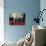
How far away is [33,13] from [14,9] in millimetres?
797

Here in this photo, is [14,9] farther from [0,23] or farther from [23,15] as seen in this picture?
[0,23]

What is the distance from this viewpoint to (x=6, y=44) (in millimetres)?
3842

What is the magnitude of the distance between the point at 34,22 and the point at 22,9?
0.73 meters

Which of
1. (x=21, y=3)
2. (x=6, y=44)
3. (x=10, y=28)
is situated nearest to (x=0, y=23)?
(x=10, y=28)

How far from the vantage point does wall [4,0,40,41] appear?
548 cm

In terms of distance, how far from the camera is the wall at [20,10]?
5.48m

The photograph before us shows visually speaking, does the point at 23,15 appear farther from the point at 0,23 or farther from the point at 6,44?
the point at 6,44

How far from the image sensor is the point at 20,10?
18.1 feet

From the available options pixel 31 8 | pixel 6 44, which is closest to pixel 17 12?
pixel 31 8

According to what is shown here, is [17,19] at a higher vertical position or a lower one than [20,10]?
lower

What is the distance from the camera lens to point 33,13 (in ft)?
18.2

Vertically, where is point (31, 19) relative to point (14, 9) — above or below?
below

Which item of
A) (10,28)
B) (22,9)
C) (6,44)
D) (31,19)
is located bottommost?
(6,44)

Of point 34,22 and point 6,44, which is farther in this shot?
point 34,22
